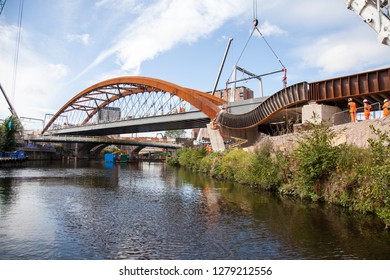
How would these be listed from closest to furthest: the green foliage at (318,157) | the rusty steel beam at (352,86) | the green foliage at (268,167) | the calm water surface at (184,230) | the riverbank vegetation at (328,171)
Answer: the calm water surface at (184,230)
the riverbank vegetation at (328,171)
the green foliage at (318,157)
the green foliage at (268,167)
the rusty steel beam at (352,86)

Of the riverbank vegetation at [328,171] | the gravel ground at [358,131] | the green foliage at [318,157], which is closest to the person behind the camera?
the riverbank vegetation at [328,171]

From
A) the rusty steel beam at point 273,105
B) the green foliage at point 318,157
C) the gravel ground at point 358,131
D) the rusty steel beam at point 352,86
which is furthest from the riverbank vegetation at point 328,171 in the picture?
the rusty steel beam at point 352,86

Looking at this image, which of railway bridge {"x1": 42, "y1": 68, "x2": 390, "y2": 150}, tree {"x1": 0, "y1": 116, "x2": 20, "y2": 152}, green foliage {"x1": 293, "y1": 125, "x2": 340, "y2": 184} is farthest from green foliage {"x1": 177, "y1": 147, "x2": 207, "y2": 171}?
tree {"x1": 0, "y1": 116, "x2": 20, "y2": 152}

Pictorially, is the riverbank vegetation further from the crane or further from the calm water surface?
the crane

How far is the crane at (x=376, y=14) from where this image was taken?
723 inches

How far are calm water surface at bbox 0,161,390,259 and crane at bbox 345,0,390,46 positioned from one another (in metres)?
12.0

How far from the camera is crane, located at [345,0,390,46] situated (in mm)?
18375

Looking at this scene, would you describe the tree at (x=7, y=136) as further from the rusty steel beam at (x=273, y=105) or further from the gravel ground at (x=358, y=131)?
the gravel ground at (x=358, y=131)

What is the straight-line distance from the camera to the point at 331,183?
1423 centimetres

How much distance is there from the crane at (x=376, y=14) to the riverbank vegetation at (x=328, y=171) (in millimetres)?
7488

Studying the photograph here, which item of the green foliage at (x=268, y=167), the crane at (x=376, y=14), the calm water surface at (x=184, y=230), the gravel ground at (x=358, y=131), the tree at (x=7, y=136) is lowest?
the calm water surface at (x=184, y=230)

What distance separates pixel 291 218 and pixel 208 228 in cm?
370

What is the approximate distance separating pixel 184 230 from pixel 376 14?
730 inches

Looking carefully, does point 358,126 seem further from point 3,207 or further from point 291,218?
point 3,207
